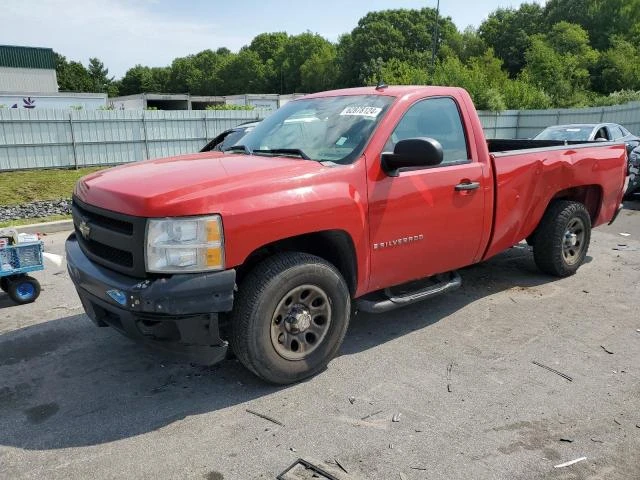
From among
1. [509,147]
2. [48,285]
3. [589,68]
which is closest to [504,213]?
[509,147]

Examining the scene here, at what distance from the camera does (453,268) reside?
455 cm

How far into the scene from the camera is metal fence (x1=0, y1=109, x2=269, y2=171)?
16.9m

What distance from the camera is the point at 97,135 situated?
60.2 feet

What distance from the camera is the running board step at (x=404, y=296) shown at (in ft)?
12.9

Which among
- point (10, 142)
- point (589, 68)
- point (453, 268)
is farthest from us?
point (589, 68)

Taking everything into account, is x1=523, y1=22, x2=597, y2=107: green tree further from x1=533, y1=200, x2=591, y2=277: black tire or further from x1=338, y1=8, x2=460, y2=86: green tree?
x1=533, y1=200, x2=591, y2=277: black tire

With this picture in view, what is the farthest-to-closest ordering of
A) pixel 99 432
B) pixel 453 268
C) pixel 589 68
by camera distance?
pixel 589 68 → pixel 453 268 → pixel 99 432

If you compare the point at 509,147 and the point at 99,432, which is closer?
the point at 99,432

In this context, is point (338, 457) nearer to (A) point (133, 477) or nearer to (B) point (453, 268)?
(A) point (133, 477)

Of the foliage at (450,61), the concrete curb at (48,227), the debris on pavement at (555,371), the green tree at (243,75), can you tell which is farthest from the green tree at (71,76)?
the debris on pavement at (555,371)

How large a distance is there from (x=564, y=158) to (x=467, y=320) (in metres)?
2.03

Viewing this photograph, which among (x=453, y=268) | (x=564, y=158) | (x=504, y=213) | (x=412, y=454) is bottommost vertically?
(x=412, y=454)

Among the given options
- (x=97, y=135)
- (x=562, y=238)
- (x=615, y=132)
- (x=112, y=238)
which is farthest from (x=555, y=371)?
(x=97, y=135)

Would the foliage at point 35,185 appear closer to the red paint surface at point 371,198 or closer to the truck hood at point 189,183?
the truck hood at point 189,183
